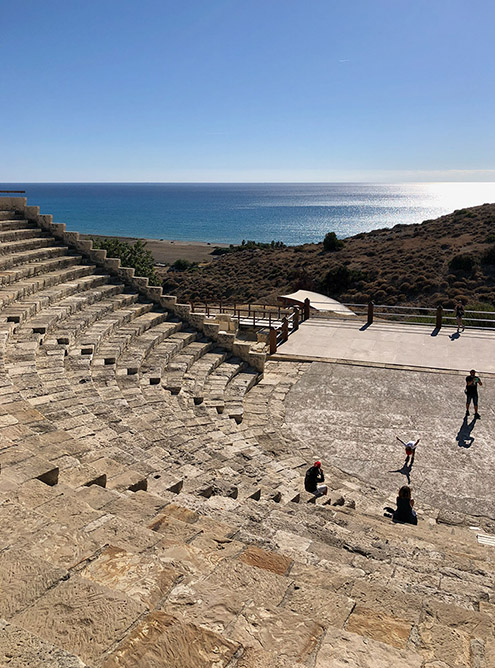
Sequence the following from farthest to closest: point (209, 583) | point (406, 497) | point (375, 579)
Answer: point (406, 497), point (375, 579), point (209, 583)

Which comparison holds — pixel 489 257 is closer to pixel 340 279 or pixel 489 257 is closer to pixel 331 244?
pixel 340 279

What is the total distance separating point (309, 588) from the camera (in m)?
Result: 3.62

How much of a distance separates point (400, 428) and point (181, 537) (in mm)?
7168

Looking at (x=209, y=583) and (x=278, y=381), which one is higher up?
(x=209, y=583)

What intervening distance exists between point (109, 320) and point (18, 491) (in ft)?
27.6

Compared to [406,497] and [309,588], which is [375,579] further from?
[406,497]

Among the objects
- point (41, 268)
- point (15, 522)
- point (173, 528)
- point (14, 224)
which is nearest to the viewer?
point (15, 522)

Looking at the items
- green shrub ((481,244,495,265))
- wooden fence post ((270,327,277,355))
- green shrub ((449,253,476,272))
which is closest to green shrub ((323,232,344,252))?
green shrub ((449,253,476,272))

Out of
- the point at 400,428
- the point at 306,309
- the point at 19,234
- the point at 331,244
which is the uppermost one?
the point at 19,234

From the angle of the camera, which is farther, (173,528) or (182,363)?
(182,363)

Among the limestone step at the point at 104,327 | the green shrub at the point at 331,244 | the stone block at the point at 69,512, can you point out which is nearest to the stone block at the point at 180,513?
the stone block at the point at 69,512

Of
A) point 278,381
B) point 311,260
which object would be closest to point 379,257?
point 311,260

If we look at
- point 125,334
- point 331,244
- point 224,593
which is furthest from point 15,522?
point 331,244

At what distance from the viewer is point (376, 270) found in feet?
121
